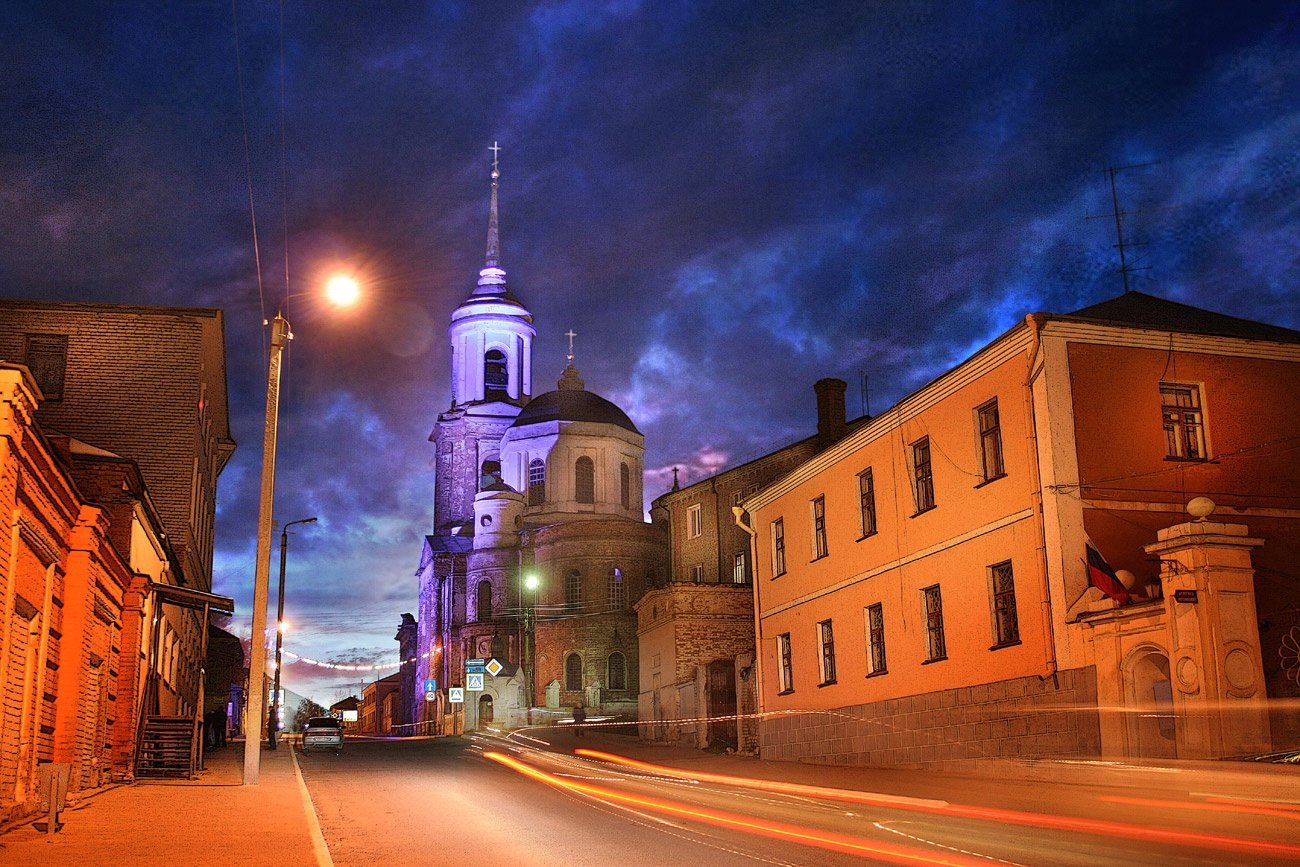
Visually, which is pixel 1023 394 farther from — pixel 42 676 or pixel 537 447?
pixel 537 447

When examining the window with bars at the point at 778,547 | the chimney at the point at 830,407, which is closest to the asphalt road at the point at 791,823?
the window with bars at the point at 778,547

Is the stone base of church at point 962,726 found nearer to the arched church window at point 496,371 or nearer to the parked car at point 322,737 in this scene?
the parked car at point 322,737

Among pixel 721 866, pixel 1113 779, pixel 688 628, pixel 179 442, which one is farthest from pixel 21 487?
pixel 688 628

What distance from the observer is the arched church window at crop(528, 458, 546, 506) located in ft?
258

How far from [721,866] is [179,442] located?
27431 mm

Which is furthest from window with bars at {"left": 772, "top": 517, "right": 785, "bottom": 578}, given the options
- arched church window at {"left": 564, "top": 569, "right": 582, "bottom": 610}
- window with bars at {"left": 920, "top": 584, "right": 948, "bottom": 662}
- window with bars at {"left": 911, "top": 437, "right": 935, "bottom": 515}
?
arched church window at {"left": 564, "top": 569, "right": 582, "bottom": 610}

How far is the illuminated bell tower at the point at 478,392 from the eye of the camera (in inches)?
3371

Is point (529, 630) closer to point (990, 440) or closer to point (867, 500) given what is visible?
point (867, 500)

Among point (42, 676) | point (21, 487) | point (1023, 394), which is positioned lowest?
point (42, 676)

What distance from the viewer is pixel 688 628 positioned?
152ft

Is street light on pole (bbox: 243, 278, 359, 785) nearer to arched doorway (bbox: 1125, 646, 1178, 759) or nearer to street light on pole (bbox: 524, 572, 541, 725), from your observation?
arched doorway (bbox: 1125, 646, 1178, 759)

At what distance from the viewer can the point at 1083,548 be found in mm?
22469

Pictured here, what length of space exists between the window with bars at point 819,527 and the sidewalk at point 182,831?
50.0 feet

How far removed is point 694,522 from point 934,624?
3470 centimetres
